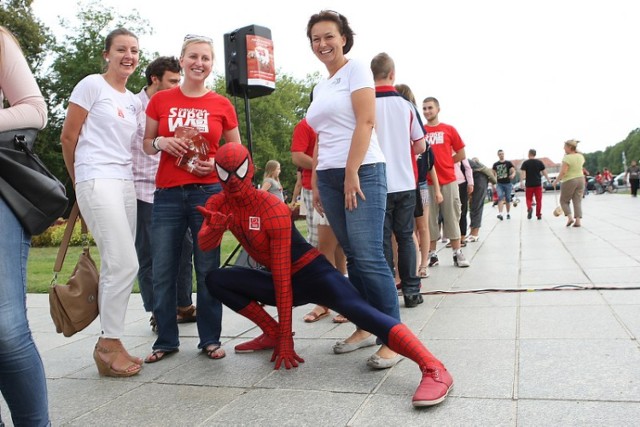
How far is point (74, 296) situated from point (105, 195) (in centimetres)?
60

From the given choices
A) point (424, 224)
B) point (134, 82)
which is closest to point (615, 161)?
point (134, 82)

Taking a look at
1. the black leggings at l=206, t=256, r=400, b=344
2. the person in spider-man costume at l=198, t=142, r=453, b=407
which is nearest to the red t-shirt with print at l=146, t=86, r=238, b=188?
the person in spider-man costume at l=198, t=142, r=453, b=407

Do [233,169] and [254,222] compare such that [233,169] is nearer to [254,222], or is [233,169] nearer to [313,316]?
[254,222]

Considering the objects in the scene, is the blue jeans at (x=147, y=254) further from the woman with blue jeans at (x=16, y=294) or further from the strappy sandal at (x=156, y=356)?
the woman with blue jeans at (x=16, y=294)

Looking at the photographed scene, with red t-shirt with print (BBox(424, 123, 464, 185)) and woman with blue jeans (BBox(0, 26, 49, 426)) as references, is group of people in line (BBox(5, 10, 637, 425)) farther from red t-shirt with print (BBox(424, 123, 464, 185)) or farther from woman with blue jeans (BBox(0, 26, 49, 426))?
red t-shirt with print (BBox(424, 123, 464, 185))

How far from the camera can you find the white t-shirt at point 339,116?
3295mm

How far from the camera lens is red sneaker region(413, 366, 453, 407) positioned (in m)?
2.58

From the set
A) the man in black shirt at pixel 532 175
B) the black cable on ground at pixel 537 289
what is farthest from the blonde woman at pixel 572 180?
the black cable on ground at pixel 537 289

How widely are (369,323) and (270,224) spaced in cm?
75

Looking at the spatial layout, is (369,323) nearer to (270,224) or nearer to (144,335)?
(270,224)

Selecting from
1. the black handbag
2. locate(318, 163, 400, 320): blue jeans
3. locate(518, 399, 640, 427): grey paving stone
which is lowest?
locate(518, 399, 640, 427): grey paving stone

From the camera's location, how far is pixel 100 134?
140 inches

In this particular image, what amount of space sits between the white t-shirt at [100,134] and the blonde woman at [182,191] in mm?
214

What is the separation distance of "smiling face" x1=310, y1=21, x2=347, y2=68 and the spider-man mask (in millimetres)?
707
